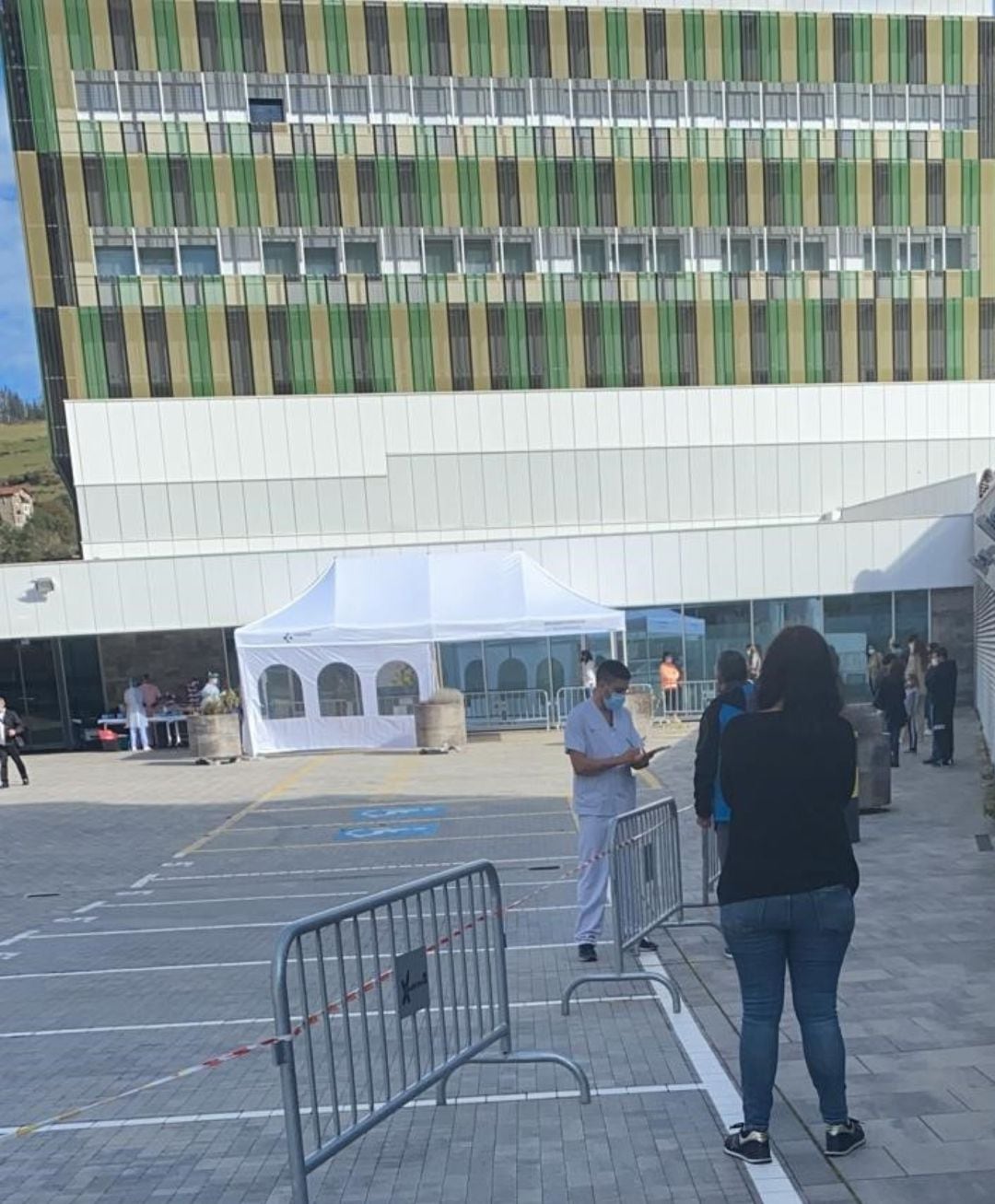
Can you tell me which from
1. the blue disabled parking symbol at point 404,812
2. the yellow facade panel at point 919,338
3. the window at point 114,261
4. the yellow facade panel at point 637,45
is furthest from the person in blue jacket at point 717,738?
the yellow facade panel at point 637,45

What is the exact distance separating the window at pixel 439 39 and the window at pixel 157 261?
32.4 ft

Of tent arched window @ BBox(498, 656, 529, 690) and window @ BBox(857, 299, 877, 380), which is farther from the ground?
window @ BBox(857, 299, 877, 380)

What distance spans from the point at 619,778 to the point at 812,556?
56.8ft

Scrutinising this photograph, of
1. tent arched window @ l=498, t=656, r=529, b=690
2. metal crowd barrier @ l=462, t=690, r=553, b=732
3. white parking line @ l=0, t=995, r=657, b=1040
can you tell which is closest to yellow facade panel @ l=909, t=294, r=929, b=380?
tent arched window @ l=498, t=656, r=529, b=690

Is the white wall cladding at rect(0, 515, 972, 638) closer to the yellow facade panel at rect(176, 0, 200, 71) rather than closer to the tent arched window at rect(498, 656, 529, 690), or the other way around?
the tent arched window at rect(498, 656, 529, 690)

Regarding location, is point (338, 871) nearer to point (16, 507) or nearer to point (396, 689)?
point (396, 689)

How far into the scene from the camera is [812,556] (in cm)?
2084

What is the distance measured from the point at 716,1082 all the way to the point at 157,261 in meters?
27.3

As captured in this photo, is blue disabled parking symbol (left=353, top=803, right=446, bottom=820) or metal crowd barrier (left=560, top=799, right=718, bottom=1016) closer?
metal crowd barrier (left=560, top=799, right=718, bottom=1016)

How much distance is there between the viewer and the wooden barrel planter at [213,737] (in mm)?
17062

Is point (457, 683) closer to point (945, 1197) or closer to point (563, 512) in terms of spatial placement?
point (563, 512)

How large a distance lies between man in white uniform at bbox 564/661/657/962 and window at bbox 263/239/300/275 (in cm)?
2397

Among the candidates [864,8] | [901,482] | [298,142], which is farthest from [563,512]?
[864,8]

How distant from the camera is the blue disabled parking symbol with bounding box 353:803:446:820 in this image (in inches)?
445
